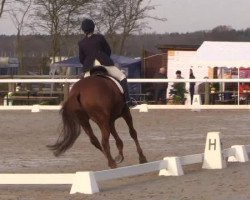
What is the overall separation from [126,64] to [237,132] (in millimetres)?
16592

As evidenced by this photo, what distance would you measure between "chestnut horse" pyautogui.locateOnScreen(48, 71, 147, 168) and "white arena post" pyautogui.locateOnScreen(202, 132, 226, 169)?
128 cm

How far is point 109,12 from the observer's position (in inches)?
1644

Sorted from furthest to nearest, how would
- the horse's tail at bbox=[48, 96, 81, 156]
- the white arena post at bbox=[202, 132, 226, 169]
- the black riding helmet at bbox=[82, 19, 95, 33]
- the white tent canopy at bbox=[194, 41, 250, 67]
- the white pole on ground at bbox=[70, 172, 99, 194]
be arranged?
the white tent canopy at bbox=[194, 41, 250, 67], the black riding helmet at bbox=[82, 19, 95, 33], the white arena post at bbox=[202, 132, 226, 169], the horse's tail at bbox=[48, 96, 81, 156], the white pole on ground at bbox=[70, 172, 99, 194]

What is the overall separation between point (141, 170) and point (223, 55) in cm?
2212

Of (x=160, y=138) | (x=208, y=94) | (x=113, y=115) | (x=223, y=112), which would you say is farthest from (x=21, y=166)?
(x=208, y=94)

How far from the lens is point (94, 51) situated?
12.4 m

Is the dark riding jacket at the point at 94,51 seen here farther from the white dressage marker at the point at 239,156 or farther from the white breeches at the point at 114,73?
the white dressage marker at the point at 239,156

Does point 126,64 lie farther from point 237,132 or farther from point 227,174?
point 227,174

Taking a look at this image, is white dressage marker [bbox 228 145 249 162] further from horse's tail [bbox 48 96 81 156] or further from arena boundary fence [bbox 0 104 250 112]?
arena boundary fence [bbox 0 104 250 112]

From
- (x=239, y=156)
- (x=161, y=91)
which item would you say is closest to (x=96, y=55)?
(x=239, y=156)

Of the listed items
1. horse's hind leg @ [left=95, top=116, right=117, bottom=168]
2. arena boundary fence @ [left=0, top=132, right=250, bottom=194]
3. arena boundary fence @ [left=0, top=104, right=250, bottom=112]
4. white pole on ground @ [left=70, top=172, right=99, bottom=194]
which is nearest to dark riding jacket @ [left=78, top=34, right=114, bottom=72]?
horse's hind leg @ [left=95, top=116, right=117, bottom=168]

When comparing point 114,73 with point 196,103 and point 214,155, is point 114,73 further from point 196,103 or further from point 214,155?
point 196,103

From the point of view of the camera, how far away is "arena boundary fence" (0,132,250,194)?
31.4ft

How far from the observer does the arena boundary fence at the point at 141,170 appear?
31.4 ft
